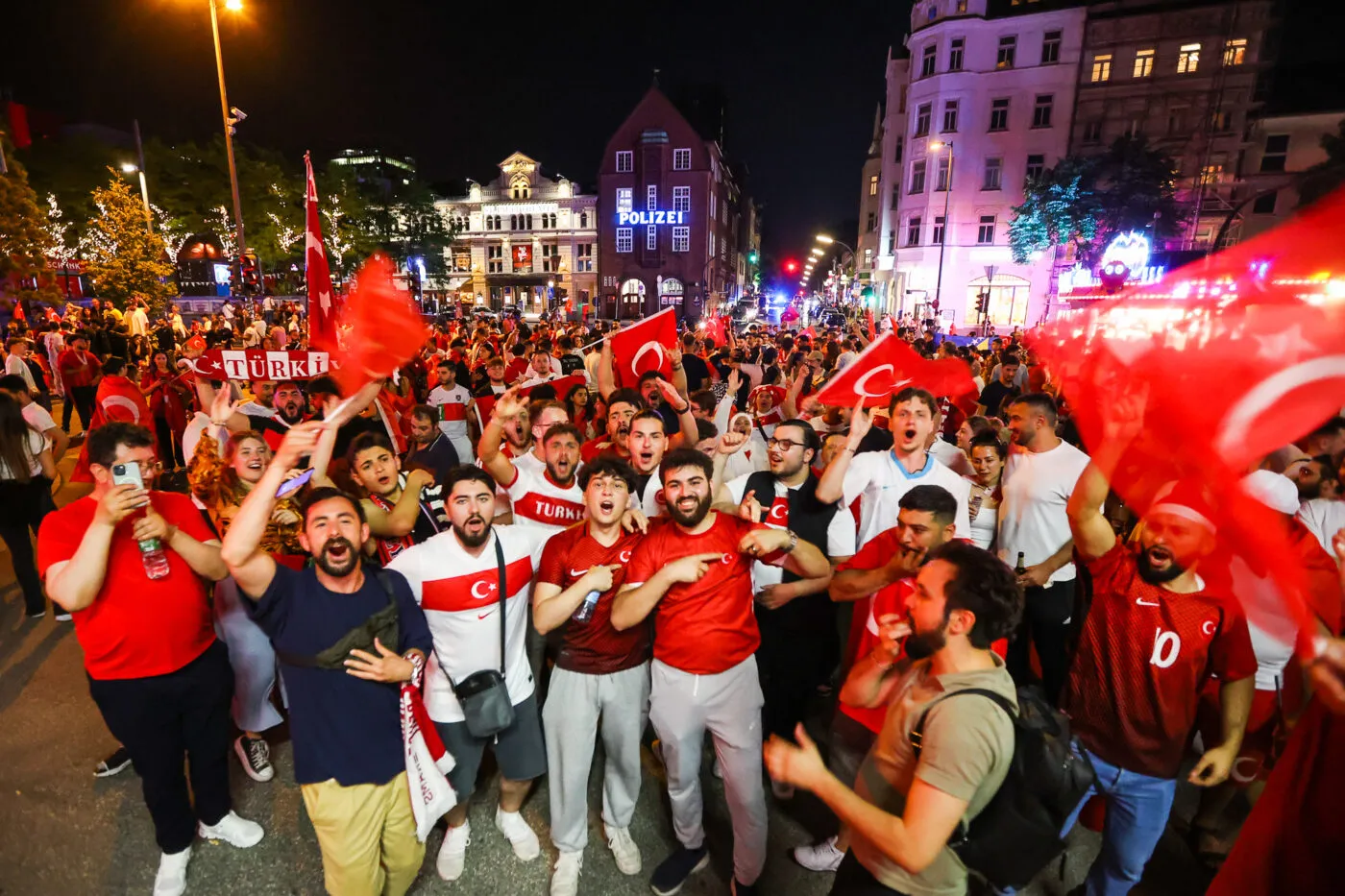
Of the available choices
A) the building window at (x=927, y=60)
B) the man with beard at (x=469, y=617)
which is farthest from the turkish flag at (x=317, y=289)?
the building window at (x=927, y=60)

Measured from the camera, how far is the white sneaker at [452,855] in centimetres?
340

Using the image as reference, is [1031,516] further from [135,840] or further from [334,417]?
[135,840]

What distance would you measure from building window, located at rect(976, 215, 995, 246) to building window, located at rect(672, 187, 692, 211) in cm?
2415

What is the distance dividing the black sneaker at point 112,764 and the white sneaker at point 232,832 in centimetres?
97

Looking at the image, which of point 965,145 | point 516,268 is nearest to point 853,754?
point 965,145

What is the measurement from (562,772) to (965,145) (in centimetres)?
4370

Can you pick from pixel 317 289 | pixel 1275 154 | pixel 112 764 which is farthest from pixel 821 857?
pixel 1275 154

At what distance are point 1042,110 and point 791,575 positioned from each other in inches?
1714

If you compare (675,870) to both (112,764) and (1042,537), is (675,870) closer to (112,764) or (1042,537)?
(1042,537)

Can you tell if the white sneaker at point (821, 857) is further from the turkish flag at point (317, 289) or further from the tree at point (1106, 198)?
the tree at point (1106, 198)

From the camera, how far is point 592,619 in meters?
3.21

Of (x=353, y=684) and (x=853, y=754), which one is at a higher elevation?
(x=353, y=684)

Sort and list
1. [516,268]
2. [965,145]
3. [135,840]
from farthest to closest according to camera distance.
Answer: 1. [516,268]
2. [965,145]
3. [135,840]

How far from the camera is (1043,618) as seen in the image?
13.9 feet
